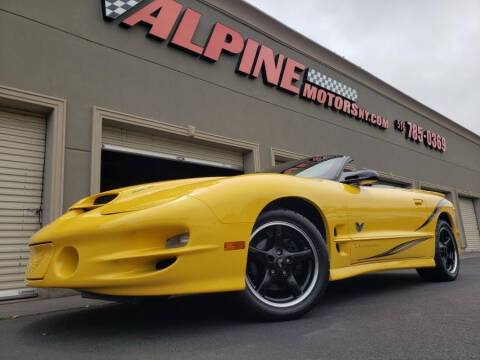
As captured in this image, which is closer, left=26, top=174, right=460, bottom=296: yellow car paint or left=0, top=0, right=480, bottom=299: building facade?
left=26, top=174, right=460, bottom=296: yellow car paint

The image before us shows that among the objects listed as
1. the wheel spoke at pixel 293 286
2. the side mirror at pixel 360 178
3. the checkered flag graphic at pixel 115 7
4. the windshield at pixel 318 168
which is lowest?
the wheel spoke at pixel 293 286

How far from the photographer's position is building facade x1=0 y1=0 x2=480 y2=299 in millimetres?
4691

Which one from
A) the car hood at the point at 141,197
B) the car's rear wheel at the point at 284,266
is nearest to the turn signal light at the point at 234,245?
the car's rear wheel at the point at 284,266

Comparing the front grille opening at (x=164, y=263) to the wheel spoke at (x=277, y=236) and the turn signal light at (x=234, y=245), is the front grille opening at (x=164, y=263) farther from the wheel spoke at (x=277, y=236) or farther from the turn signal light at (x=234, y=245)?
the wheel spoke at (x=277, y=236)

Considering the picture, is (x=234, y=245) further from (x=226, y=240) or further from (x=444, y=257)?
(x=444, y=257)

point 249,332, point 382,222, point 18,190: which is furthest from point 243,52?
point 249,332

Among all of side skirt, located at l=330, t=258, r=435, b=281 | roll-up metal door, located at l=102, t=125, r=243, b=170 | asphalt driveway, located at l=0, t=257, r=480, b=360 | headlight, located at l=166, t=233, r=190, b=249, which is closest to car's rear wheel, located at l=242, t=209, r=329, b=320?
asphalt driveway, located at l=0, t=257, r=480, b=360

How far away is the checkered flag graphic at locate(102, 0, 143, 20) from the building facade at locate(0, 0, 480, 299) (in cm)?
2

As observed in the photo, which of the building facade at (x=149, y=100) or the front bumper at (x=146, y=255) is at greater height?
the building facade at (x=149, y=100)

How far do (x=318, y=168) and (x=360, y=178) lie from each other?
36cm

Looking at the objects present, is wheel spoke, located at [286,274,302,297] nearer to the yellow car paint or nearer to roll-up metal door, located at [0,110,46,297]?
the yellow car paint

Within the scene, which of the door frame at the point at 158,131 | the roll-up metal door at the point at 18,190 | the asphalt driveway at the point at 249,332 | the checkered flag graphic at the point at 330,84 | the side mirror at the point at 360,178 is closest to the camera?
the asphalt driveway at the point at 249,332

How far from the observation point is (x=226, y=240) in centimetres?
217

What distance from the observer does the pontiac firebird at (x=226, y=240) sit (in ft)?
6.58
